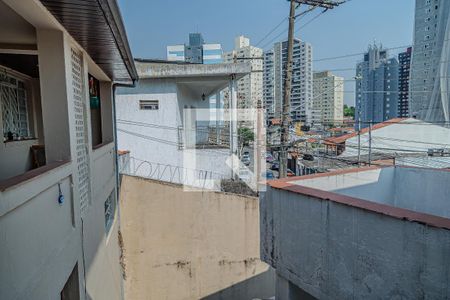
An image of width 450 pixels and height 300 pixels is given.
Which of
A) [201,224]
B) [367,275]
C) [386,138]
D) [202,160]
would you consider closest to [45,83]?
[367,275]

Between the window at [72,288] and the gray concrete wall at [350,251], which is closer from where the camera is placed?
the gray concrete wall at [350,251]

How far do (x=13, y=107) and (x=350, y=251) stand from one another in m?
5.43

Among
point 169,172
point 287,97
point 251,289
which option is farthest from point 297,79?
point 251,289

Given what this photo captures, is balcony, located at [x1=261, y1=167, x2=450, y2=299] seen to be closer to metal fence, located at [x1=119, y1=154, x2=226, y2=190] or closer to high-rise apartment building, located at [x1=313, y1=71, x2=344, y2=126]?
metal fence, located at [x1=119, y1=154, x2=226, y2=190]

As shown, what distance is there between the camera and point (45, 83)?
305cm

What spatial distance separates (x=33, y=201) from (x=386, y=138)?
1567 cm

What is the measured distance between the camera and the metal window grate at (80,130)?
3.62 meters

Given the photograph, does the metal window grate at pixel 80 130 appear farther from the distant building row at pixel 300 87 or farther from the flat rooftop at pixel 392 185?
the distant building row at pixel 300 87

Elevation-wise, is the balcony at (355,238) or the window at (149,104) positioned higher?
the window at (149,104)

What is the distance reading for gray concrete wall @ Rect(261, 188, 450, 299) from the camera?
2.51 meters

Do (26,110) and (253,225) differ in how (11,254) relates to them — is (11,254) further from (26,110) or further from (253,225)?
(253,225)

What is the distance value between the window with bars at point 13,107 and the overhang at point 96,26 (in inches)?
57.0

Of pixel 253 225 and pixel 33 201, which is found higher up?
pixel 33 201

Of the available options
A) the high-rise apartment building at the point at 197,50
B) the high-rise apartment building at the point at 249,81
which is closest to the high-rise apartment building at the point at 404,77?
the high-rise apartment building at the point at 249,81
